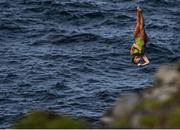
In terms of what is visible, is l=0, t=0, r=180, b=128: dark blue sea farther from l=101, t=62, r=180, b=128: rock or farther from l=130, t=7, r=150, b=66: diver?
l=101, t=62, r=180, b=128: rock

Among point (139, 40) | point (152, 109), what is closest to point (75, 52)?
point (139, 40)

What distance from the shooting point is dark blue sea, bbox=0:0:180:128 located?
155 ft

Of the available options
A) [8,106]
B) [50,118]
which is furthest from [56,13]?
[50,118]

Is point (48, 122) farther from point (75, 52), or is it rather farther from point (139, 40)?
point (75, 52)

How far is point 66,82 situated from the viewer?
167ft

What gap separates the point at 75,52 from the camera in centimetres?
5803

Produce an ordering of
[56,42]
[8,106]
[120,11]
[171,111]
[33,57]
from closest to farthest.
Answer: [171,111], [8,106], [33,57], [56,42], [120,11]

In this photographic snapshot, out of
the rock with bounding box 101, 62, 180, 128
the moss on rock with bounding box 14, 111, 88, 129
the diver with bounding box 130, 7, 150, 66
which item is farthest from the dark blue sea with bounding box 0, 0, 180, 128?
the rock with bounding box 101, 62, 180, 128

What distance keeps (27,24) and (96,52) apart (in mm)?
10894

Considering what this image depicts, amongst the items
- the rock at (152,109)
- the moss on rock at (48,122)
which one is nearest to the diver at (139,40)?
the moss on rock at (48,122)

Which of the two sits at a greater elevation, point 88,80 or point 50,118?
point 50,118

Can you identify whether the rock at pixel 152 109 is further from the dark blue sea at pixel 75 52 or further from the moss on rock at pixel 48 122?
the dark blue sea at pixel 75 52

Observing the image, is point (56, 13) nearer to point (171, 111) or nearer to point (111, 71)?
point (111, 71)

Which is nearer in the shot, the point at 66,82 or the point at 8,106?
the point at 8,106
